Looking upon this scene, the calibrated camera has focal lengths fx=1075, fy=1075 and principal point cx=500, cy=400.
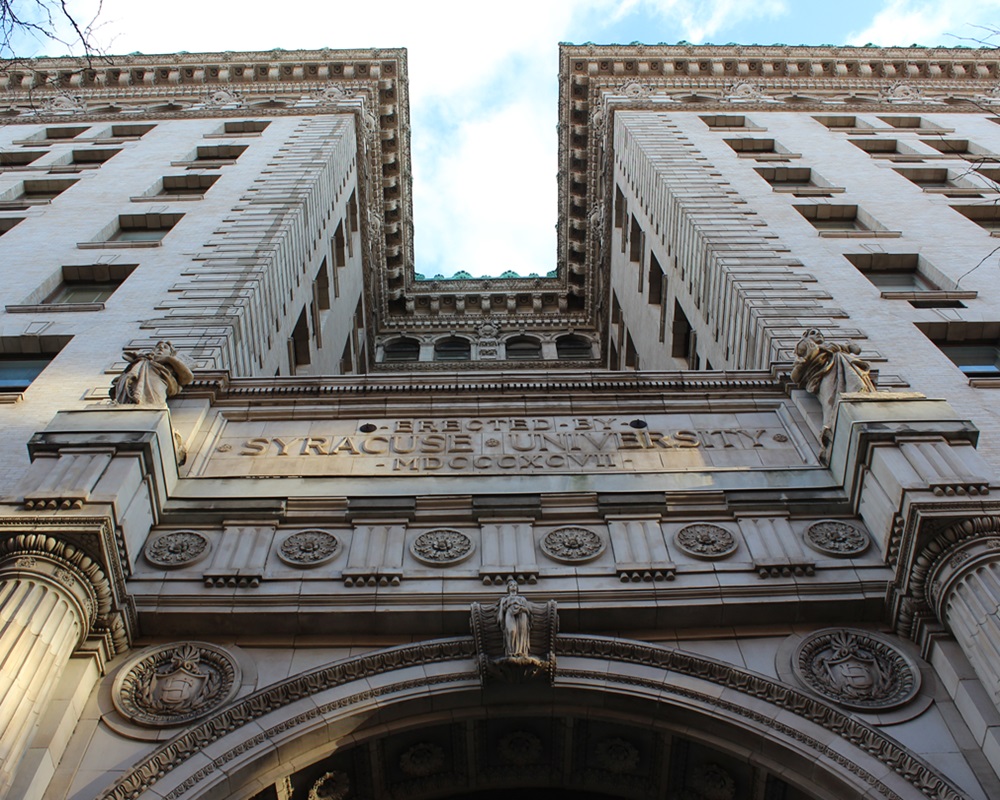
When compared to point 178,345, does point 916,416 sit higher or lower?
lower

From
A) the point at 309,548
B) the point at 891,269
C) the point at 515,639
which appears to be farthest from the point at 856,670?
the point at 891,269

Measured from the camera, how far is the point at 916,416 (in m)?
15.1

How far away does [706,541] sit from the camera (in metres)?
14.4

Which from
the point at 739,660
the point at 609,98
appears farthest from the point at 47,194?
the point at 739,660

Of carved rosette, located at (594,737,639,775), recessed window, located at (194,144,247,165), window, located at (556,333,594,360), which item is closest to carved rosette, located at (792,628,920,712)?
carved rosette, located at (594,737,639,775)

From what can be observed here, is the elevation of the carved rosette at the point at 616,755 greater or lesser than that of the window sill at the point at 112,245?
lesser

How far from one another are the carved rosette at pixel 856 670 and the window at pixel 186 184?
2493cm

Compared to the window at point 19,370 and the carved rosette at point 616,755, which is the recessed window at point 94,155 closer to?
the window at point 19,370

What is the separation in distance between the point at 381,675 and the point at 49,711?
3612mm

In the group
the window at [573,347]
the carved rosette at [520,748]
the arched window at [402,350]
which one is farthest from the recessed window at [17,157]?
the carved rosette at [520,748]

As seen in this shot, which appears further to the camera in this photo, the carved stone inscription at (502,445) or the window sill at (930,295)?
the window sill at (930,295)

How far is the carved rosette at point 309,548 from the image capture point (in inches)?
554

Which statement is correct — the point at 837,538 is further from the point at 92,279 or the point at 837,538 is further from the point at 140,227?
the point at 140,227

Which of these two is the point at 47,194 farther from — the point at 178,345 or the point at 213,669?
the point at 213,669
